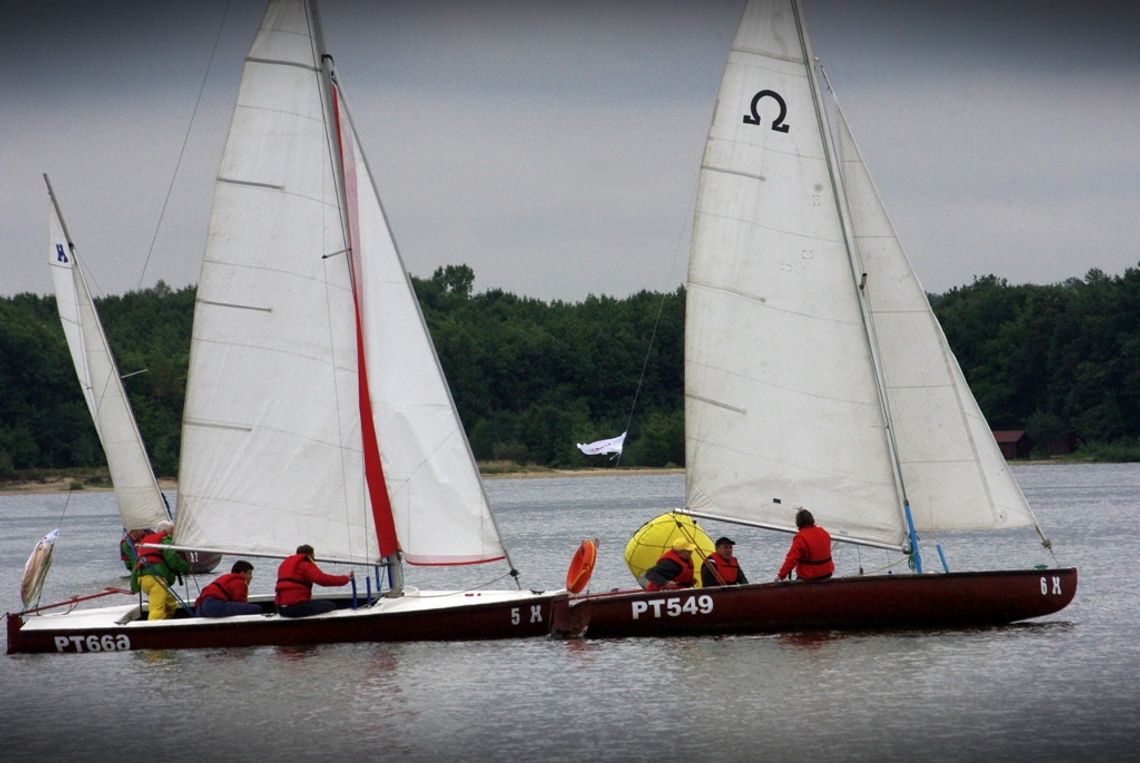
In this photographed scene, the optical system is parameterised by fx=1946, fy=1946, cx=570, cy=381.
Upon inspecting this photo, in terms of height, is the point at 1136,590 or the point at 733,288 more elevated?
the point at 733,288

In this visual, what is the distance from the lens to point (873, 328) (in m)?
24.2

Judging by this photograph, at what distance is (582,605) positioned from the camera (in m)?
23.9

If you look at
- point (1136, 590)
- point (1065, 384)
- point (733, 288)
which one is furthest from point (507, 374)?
point (733, 288)

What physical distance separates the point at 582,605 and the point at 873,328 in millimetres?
4981

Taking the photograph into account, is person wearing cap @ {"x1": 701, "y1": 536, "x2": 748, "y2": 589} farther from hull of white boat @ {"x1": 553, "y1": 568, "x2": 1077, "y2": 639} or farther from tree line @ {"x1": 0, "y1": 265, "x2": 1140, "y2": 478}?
tree line @ {"x1": 0, "y1": 265, "x2": 1140, "y2": 478}

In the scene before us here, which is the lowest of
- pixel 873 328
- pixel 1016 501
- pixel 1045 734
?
pixel 1045 734

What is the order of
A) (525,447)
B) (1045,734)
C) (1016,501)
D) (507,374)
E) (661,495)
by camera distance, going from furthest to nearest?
(507,374) → (525,447) → (661,495) → (1016,501) → (1045,734)

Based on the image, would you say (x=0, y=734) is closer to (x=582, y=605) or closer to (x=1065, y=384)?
(x=582, y=605)

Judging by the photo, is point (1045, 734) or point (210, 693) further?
point (210, 693)

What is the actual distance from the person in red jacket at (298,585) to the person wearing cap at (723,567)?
14.6 ft

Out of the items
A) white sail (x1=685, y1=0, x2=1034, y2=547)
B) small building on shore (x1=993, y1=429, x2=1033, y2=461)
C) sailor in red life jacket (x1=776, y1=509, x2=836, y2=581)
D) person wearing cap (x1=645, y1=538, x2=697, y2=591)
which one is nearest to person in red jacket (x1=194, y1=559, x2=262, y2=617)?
person wearing cap (x1=645, y1=538, x2=697, y2=591)

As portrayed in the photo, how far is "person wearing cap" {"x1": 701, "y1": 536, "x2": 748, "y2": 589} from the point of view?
24.0 meters

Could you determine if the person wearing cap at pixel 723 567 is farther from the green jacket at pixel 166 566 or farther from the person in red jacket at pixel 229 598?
the green jacket at pixel 166 566

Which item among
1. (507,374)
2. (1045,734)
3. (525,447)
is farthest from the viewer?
(507,374)
